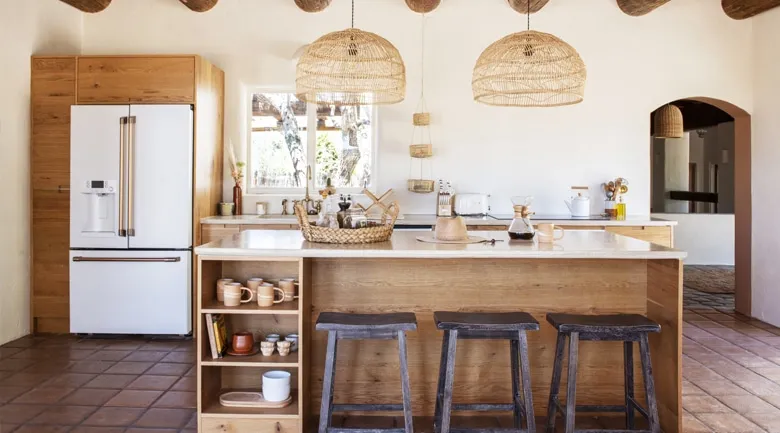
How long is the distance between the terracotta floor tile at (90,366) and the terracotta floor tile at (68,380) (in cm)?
9

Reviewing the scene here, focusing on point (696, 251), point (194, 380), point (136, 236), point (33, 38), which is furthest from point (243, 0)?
point (696, 251)

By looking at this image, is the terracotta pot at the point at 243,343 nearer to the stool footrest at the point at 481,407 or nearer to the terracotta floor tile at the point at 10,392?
the stool footrest at the point at 481,407

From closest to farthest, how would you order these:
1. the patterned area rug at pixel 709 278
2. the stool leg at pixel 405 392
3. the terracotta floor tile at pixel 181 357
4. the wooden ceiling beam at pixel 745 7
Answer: the stool leg at pixel 405 392 < the terracotta floor tile at pixel 181 357 < the wooden ceiling beam at pixel 745 7 < the patterned area rug at pixel 709 278

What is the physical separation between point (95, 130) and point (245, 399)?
2783mm

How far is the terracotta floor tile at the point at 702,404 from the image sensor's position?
3.22m

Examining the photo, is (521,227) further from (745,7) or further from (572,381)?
(745,7)

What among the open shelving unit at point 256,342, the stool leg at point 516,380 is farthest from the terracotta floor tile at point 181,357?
the stool leg at point 516,380

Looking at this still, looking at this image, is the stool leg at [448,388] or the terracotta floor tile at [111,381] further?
the terracotta floor tile at [111,381]

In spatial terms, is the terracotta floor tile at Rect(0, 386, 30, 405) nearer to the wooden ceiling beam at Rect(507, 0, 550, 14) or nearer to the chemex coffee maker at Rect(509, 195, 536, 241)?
the chemex coffee maker at Rect(509, 195, 536, 241)

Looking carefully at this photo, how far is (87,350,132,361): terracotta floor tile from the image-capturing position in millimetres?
4123

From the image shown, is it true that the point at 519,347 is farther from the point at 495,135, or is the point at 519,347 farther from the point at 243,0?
the point at 243,0

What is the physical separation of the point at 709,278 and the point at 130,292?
673cm

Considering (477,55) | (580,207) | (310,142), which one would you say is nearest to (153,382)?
(310,142)

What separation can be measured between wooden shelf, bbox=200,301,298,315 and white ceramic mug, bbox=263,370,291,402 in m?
0.35
